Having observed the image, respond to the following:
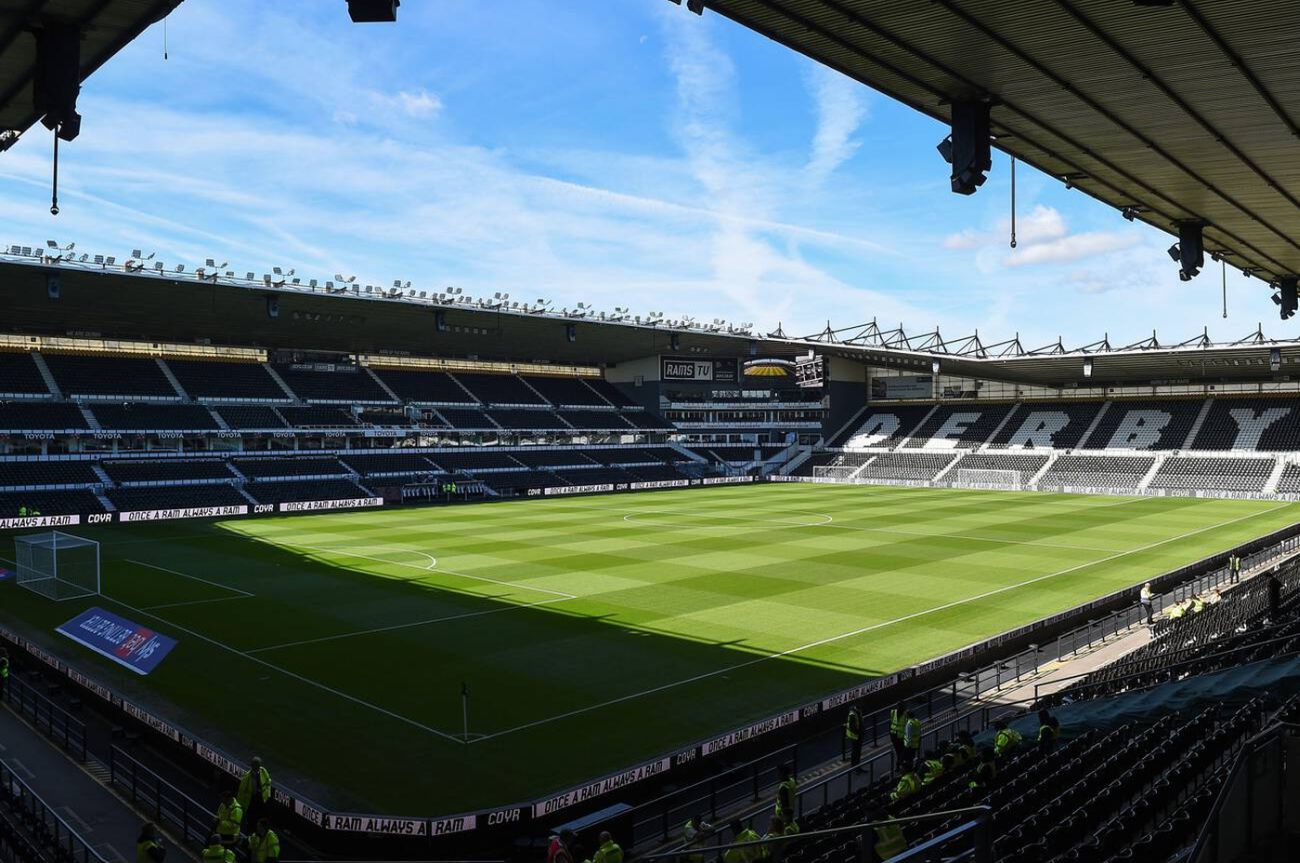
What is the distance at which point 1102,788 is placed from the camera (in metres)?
10.1

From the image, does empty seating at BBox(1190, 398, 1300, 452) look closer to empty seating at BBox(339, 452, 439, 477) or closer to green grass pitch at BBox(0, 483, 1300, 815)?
green grass pitch at BBox(0, 483, 1300, 815)

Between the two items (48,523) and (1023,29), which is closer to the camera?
(1023,29)

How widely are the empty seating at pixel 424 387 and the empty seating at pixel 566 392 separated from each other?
349 inches

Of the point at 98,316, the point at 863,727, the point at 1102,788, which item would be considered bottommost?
the point at 863,727

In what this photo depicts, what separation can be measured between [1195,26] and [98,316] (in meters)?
65.4

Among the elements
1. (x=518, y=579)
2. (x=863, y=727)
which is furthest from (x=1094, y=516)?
(x=863, y=727)

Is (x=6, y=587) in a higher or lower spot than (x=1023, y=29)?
lower

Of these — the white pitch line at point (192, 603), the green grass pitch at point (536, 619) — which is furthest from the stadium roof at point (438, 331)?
the white pitch line at point (192, 603)

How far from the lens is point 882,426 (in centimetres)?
9181

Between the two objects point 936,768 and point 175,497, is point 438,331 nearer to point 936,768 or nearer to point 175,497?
point 175,497

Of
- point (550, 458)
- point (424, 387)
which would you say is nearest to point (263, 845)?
point (550, 458)

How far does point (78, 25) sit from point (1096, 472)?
75999 mm

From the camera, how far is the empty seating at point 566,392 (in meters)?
86.8

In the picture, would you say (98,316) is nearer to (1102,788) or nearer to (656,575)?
(656,575)
